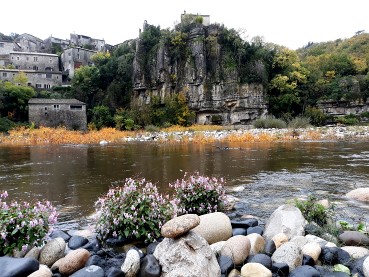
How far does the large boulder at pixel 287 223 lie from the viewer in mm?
4883

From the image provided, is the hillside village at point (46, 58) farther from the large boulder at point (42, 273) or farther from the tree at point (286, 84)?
the large boulder at point (42, 273)

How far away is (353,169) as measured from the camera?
37.1ft

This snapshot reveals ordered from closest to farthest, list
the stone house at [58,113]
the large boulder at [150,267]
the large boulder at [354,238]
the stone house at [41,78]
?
1. the large boulder at [150,267]
2. the large boulder at [354,238]
3. the stone house at [58,113]
4. the stone house at [41,78]

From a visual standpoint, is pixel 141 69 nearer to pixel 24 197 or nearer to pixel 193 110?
pixel 193 110

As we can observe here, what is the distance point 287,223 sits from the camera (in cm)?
496

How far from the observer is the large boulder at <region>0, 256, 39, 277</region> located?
3502 mm

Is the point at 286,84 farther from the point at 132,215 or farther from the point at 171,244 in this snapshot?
the point at 171,244

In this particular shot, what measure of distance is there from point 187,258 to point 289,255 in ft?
4.46

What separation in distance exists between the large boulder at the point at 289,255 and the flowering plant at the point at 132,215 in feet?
5.67

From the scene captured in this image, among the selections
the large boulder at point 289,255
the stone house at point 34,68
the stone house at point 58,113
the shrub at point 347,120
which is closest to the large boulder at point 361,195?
the large boulder at point 289,255

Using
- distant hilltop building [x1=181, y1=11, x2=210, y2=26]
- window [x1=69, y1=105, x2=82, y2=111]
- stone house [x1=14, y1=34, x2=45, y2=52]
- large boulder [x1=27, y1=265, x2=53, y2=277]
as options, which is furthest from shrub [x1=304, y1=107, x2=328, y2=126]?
stone house [x1=14, y1=34, x2=45, y2=52]

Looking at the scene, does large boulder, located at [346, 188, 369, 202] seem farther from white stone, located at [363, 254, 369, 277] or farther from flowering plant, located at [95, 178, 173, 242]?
flowering plant, located at [95, 178, 173, 242]

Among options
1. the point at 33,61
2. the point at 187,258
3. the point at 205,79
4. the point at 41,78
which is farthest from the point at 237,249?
the point at 33,61

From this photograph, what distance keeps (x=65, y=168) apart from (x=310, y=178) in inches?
374
